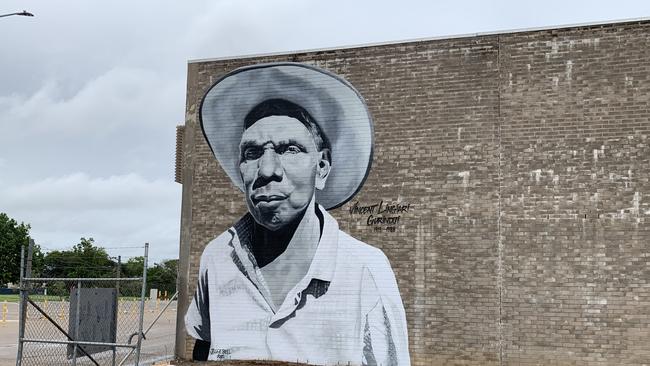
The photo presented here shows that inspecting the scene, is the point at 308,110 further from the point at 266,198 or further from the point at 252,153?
the point at 266,198

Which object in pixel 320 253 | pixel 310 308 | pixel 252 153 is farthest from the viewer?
pixel 252 153

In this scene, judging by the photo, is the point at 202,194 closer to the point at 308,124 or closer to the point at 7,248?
the point at 308,124

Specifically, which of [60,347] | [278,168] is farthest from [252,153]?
[60,347]

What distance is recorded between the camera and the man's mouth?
571 inches

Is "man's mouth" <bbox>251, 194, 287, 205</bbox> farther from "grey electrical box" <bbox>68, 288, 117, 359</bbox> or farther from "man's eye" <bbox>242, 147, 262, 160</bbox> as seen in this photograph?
"grey electrical box" <bbox>68, 288, 117, 359</bbox>

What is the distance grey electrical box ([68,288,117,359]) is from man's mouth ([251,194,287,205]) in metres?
4.38

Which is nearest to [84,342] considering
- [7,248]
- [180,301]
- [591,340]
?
[180,301]

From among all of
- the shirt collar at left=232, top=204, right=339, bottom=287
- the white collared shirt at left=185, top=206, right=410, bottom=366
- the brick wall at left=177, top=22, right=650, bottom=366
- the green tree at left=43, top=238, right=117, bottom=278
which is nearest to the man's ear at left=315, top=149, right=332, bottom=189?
the shirt collar at left=232, top=204, right=339, bottom=287

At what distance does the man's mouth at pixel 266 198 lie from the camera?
47.6 ft

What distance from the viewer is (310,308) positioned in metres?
14.0

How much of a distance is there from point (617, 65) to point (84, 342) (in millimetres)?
10173

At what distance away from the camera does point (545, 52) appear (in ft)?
43.5

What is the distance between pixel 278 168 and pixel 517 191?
15.6 ft

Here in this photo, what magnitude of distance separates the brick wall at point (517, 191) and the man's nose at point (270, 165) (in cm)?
158
